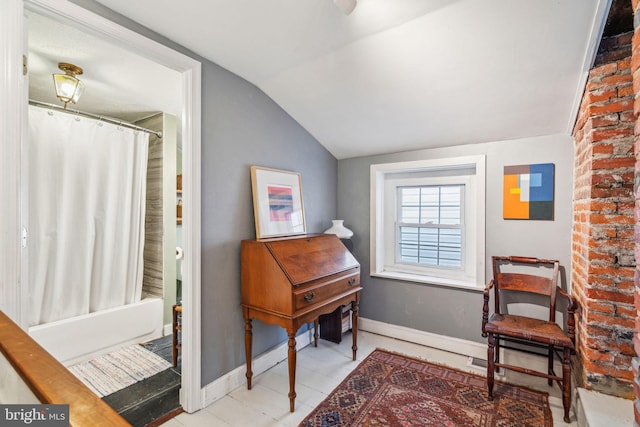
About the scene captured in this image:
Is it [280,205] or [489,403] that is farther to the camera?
[280,205]

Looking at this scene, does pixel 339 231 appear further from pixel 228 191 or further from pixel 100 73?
pixel 100 73

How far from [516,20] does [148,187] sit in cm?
333

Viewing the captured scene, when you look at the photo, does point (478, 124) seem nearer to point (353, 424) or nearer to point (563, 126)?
point (563, 126)

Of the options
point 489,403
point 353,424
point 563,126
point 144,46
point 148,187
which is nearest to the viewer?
point 144,46

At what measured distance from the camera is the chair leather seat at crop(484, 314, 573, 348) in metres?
1.83

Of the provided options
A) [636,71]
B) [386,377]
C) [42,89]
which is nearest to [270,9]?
[636,71]

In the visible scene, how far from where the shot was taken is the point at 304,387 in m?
2.15

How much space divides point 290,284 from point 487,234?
178cm

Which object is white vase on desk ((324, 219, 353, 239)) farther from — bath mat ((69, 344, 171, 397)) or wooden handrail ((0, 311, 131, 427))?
wooden handrail ((0, 311, 131, 427))

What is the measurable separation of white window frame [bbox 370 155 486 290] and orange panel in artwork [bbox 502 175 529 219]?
6.3 inches

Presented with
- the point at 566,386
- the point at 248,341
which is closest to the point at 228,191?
the point at 248,341

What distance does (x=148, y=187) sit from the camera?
3.12m

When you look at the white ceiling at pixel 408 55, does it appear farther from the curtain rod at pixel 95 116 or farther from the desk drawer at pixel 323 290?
the desk drawer at pixel 323 290

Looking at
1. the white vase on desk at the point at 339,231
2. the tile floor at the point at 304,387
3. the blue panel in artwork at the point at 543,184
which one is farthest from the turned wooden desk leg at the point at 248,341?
the blue panel in artwork at the point at 543,184
